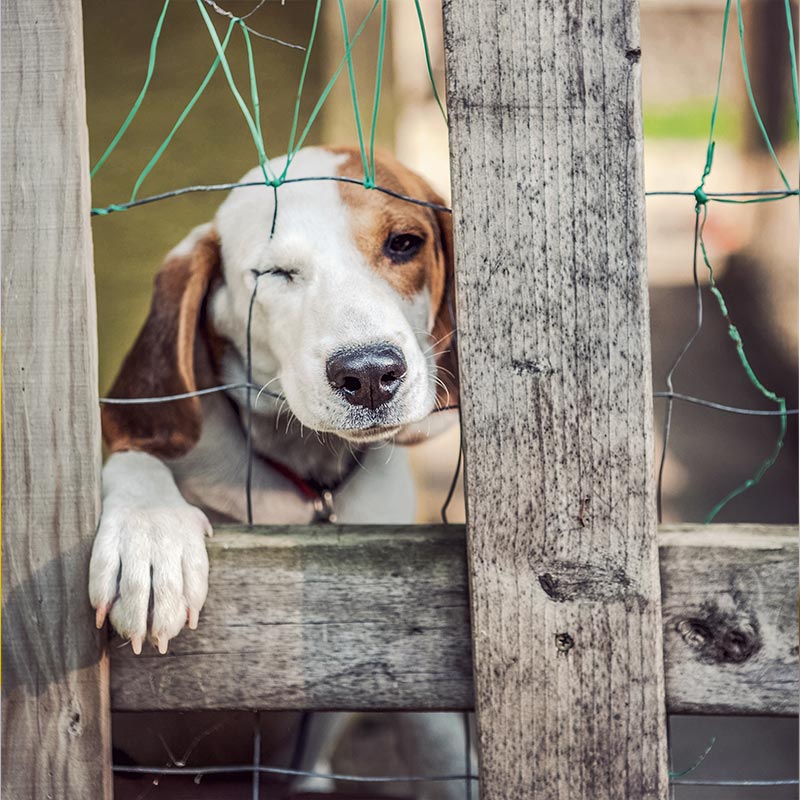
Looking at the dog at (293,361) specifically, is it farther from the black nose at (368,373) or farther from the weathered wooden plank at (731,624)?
the weathered wooden plank at (731,624)

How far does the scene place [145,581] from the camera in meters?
1.09

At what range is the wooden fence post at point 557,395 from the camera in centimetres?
98

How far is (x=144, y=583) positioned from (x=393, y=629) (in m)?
0.30

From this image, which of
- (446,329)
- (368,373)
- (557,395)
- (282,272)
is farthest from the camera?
(446,329)

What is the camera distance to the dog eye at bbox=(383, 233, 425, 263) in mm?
1723

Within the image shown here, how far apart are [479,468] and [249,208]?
1.04m

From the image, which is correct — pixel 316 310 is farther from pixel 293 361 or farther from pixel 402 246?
pixel 402 246

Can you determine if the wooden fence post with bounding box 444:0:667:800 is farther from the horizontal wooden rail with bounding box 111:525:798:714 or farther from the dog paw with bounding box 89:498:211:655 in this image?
the dog paw with bounding box 89:498:211:655

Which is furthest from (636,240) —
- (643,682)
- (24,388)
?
(24,388)

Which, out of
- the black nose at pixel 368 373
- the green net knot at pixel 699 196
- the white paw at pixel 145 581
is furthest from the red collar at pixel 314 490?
the green net knot at pixel 699 196

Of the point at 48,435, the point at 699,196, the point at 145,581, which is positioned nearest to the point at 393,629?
the point at 145,581

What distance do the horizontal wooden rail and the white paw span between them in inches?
1.0

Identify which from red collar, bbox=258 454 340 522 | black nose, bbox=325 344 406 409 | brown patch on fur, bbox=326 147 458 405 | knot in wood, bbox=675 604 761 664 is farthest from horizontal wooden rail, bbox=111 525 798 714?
red collar, bbox=258 454 340 522

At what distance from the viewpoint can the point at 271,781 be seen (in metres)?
2.27
